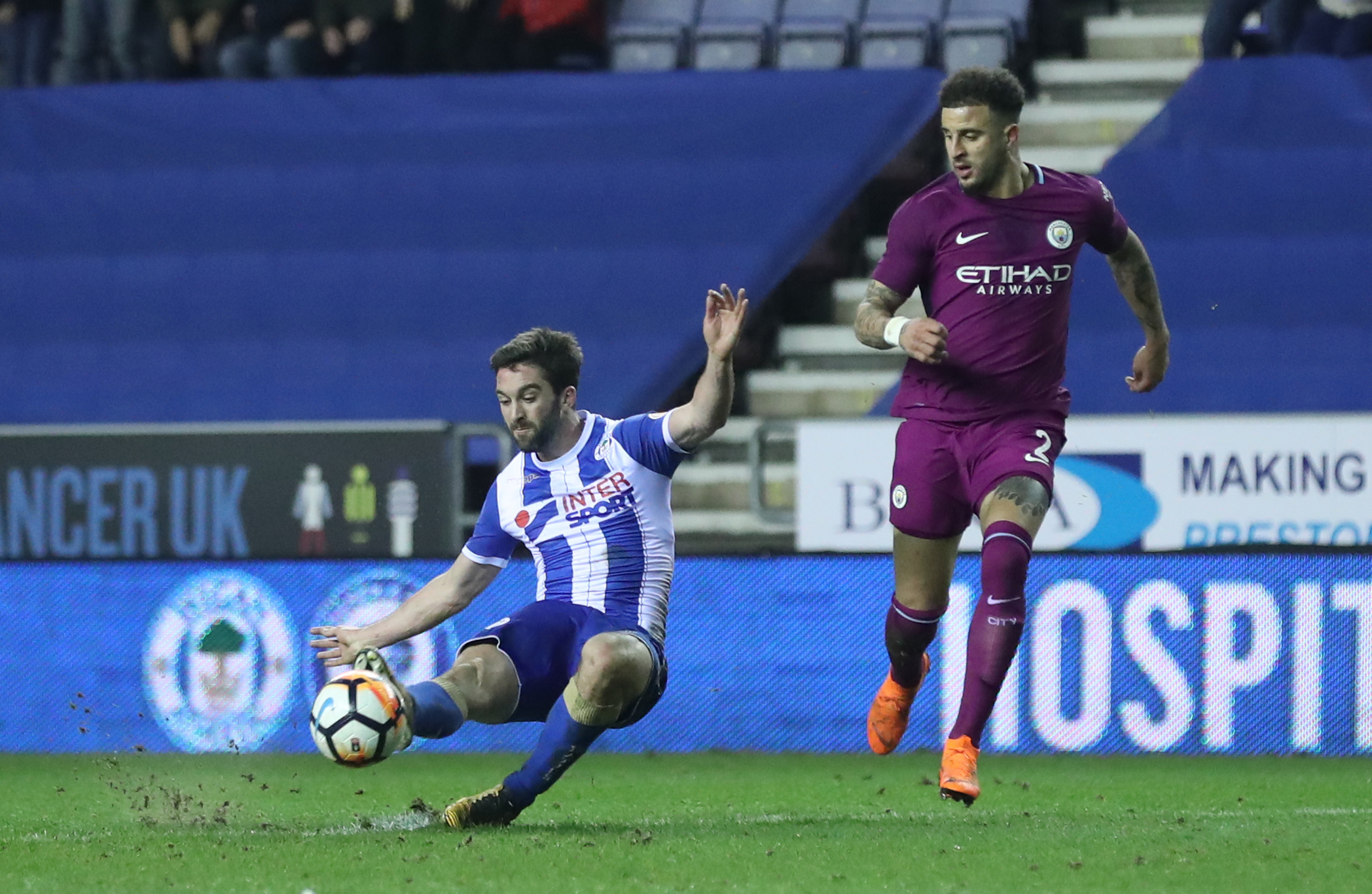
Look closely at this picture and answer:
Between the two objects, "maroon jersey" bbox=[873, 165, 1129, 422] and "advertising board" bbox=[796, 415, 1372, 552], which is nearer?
"maroon jersey" bbox=[873, 165, 1129, 422]

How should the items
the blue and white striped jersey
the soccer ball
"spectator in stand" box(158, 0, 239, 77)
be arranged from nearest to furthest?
1. the soccer ball
2. the blue and white striped jersey
3. "spectator in stand" box(158, 0, 239, 77)

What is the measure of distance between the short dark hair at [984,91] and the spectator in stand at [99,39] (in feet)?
36.2

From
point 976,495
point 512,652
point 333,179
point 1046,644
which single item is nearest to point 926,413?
point 976,495

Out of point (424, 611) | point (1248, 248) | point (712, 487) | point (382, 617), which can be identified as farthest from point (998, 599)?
point (1248, 248)

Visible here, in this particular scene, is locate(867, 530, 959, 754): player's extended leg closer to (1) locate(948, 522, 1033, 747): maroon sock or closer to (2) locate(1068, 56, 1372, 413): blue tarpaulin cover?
(1) locate(948, 522, 1033, 747): maroon sock

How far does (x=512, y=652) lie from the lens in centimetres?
616

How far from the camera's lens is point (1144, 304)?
21.7 feet

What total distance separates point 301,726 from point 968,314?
4.63 meters

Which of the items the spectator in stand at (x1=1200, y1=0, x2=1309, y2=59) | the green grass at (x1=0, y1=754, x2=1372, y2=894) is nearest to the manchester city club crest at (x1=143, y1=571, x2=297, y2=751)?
the green grass at (x1=0, y1=754, x2=1372, y2=894)

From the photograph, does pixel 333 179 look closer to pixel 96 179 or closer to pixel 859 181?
pixel 96 179

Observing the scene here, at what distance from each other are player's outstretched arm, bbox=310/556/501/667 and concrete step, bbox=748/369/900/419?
7264 mm

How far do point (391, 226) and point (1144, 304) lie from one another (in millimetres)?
8824

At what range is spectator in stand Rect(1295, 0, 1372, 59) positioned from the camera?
543 inches

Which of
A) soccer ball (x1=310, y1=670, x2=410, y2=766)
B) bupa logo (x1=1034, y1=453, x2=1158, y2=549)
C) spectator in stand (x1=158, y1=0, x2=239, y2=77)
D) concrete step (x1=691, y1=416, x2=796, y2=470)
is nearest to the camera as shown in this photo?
soccer ball (x1=310, y1=670, x2=410, y2=766)
